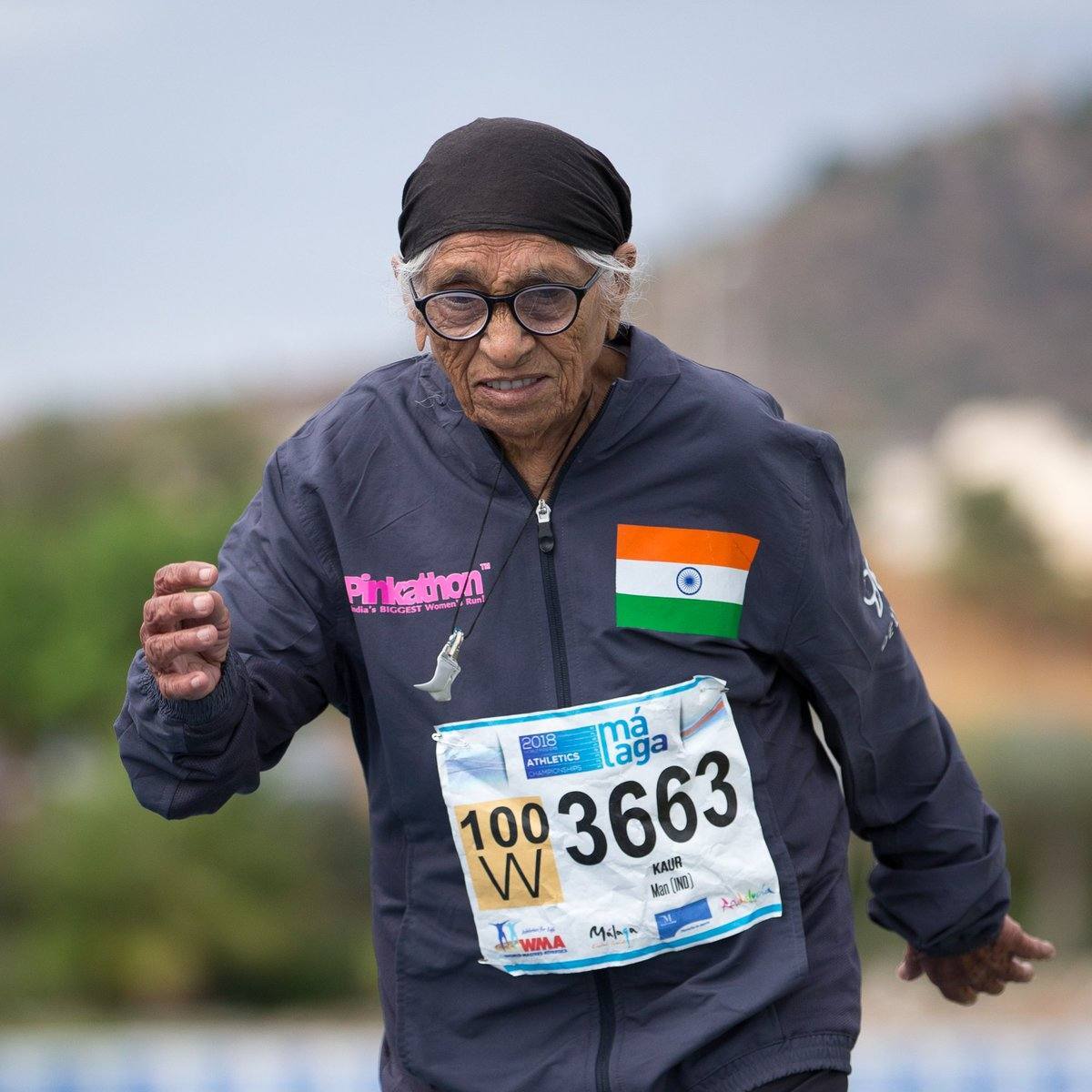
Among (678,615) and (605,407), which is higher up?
(605,407)

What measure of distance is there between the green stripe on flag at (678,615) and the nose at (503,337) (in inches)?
16.8

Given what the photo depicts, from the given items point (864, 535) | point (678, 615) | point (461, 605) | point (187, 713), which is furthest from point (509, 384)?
point (864, 535)

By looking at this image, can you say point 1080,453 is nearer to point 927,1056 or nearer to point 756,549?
point 927,1056

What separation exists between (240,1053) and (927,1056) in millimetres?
3604

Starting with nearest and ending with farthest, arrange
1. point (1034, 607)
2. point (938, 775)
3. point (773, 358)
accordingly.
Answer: point (938, 775)
point (1034, 607)
point (773, 358)

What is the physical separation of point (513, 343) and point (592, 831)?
78cm

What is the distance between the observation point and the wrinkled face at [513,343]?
2.76 metres

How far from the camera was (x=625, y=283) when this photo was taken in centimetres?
297

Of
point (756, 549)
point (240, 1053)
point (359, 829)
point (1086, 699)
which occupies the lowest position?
point (1086, 699)

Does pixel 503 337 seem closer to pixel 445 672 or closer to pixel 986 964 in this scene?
pixel 445 672

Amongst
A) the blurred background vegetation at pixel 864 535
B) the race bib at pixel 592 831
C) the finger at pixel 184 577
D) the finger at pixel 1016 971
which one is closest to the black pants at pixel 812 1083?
the race bib at pixel 592 831

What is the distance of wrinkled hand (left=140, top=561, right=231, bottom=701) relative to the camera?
2.58 m

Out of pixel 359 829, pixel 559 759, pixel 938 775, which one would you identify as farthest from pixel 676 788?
pixel 359 829

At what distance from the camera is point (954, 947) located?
3428 millimetres
